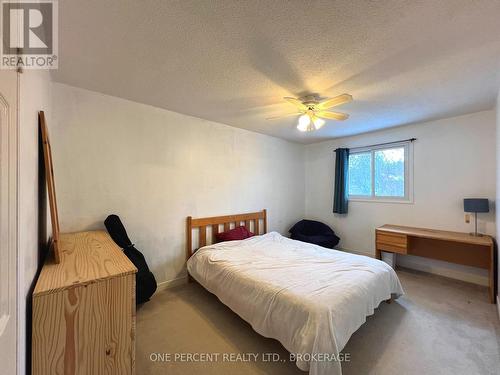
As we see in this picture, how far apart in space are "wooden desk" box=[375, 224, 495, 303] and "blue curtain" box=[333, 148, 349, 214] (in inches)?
36.9

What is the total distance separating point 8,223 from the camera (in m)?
0.73

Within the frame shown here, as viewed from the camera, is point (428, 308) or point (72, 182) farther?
point (428, 308)

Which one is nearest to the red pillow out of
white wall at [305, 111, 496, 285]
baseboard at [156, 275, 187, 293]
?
baseboard at [156, 275, 187, 293]

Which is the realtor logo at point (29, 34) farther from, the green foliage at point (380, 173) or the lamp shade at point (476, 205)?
the green foliage at point (380, 173)

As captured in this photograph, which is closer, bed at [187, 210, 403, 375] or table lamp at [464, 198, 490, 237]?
bed at [187, 210, 403, 375]

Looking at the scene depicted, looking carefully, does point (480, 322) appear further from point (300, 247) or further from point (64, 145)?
point (64, 145)

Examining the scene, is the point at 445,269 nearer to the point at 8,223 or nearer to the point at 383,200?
the point at 383,200

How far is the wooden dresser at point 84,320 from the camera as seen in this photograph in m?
1.00

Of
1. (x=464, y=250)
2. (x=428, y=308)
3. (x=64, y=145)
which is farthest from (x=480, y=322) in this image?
(x=64, y=145)

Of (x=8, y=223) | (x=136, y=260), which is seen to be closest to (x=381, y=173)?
(x=136, y=260)

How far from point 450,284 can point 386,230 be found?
1042 millimetres

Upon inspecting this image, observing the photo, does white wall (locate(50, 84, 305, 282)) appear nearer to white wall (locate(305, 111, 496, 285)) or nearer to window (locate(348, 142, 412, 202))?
window (locate(348, 142, 412, 202))

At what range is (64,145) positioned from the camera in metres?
2.18

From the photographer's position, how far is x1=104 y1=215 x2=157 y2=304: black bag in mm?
2215
